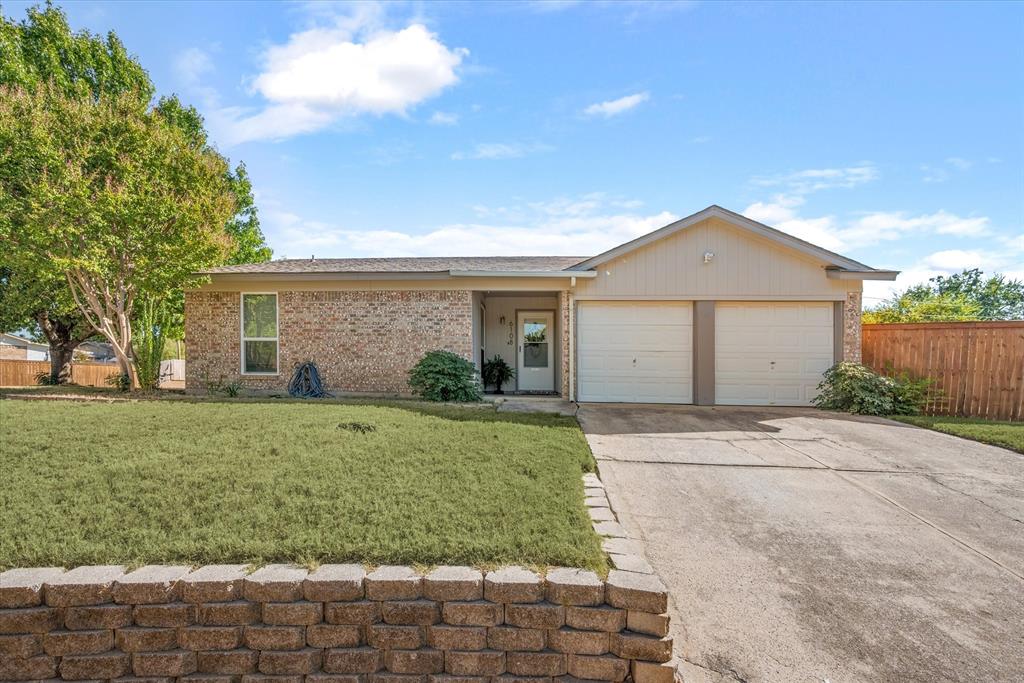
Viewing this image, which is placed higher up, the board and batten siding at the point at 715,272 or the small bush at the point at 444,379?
the board and batten siding at the point at 715,272

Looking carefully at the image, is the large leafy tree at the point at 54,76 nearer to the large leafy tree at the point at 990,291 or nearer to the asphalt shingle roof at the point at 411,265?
Answer: the asphalt shingle roof at the point at 411,265

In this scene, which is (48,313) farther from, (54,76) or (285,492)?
(285,492)

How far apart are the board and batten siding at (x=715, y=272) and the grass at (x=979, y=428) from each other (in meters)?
2.92

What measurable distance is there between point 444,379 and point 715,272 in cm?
593

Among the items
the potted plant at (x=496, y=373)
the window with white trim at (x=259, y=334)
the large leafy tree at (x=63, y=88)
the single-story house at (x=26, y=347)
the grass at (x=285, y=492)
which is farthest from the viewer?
the single-story house at (x=26, y=347)

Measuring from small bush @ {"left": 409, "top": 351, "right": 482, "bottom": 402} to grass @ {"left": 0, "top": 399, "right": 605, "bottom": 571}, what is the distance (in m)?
3.45

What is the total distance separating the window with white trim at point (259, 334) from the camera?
1091 centimetres

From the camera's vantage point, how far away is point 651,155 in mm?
11453

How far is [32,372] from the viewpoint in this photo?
18984 mm

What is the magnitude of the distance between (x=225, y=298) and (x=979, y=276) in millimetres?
48352

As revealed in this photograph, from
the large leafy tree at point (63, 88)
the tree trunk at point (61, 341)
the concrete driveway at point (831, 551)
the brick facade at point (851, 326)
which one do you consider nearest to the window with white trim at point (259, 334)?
the large leafy tree at point (63, 88)

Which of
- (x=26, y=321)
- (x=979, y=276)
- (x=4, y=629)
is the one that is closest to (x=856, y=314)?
(x=4, y=629)

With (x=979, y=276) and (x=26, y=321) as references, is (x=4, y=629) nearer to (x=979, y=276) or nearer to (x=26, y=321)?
(x=26, y=321)

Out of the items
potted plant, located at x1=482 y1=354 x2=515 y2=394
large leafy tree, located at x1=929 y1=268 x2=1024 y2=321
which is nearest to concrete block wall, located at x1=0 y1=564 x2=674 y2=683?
potted plant, located at x1=482 y1=354 x2=515 y2=394
